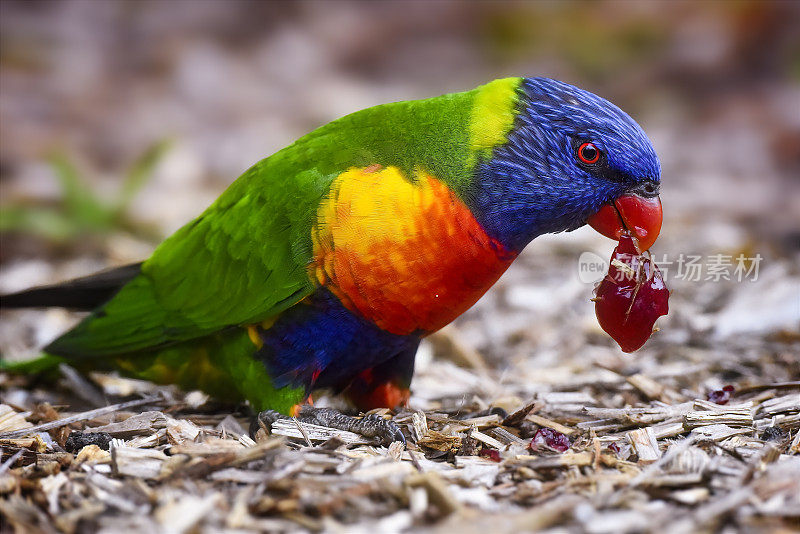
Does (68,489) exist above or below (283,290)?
below

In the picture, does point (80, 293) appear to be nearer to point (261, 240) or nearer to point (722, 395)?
point (261, 240)

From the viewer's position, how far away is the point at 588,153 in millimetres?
2945

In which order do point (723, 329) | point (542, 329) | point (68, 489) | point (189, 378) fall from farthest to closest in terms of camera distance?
point (542, 329), point (723, 329), point (189, 378), point (68, 489)

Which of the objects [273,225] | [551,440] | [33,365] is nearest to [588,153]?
[551,440]

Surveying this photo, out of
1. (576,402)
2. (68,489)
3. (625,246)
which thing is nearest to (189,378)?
(68,489)

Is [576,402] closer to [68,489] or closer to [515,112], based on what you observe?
[515,112]

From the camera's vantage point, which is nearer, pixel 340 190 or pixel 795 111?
pixel 340 190

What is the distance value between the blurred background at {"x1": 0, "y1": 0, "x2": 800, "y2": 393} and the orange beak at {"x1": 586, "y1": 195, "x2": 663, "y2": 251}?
1.19 m

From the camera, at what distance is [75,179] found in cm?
596

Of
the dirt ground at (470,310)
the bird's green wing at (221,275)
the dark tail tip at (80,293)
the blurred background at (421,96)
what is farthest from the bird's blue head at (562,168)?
the dark tail tip at (80,293)

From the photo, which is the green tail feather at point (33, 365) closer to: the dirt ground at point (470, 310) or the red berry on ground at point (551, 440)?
the dirt ground at point (470, 310)

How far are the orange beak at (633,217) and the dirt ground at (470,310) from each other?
0.73 m

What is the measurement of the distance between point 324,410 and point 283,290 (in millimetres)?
517

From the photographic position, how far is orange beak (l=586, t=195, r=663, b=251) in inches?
119
